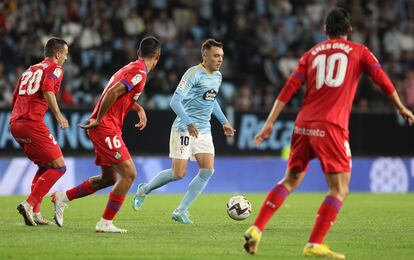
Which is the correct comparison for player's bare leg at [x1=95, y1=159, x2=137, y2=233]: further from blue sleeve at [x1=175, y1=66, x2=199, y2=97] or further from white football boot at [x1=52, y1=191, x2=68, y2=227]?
blue sleeve at [x1=175, y1=66, x2=199, y2=97]

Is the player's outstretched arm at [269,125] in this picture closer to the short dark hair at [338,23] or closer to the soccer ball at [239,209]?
the short dark hair at [338,23]

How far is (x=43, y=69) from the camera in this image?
1069cm

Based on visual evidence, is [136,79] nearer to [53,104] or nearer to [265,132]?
[53,104]

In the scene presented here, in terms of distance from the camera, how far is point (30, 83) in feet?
35.2

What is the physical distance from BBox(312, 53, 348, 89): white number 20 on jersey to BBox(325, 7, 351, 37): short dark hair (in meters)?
0.24

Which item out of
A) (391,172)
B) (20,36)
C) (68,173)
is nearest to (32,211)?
(68,173)

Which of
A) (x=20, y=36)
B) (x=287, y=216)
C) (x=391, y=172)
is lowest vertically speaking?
(x=391, y=172)

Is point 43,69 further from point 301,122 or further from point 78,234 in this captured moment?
point 301,122

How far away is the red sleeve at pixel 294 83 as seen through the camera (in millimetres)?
8156

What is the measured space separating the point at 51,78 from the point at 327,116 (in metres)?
3.97

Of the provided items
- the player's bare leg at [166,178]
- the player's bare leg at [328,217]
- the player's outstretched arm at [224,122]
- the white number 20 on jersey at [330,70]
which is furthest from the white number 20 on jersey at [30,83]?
the player's bare leg at [328,217]

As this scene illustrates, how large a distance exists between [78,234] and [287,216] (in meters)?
4.03

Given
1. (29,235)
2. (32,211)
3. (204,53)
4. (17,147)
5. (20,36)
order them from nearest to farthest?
(29,235), (32,211), (204,53), (17,147), (20,36)

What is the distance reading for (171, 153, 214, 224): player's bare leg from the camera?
1151 centimetres
